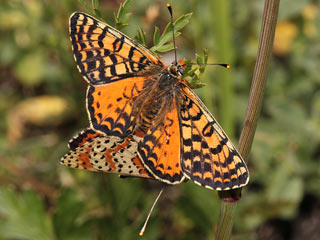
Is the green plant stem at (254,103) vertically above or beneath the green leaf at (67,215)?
above

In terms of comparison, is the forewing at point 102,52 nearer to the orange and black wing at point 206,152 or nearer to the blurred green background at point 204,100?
the orange and black wing at point 206,152

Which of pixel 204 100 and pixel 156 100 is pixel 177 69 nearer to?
pixel 156 100

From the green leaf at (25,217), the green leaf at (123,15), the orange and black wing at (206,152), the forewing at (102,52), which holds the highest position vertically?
the green leaf at (123,15)

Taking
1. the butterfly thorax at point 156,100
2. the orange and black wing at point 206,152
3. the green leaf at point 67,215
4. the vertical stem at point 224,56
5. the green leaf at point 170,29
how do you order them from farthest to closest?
the vertical stem at point 224,56 → the green leaf at point 67,215 → the butterfly thorax at point 156,100 → the green leaf at point 170,29 → the orange and black wing at point 206,152

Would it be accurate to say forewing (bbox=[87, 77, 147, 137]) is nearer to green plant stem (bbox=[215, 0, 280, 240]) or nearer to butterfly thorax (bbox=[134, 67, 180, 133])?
butterfly thorax (bbox=[134, 67, 180, 133])

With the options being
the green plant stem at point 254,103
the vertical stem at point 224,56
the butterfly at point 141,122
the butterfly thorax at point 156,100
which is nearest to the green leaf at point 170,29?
the butterfly at point 141,122

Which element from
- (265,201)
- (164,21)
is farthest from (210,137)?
(164,21)
